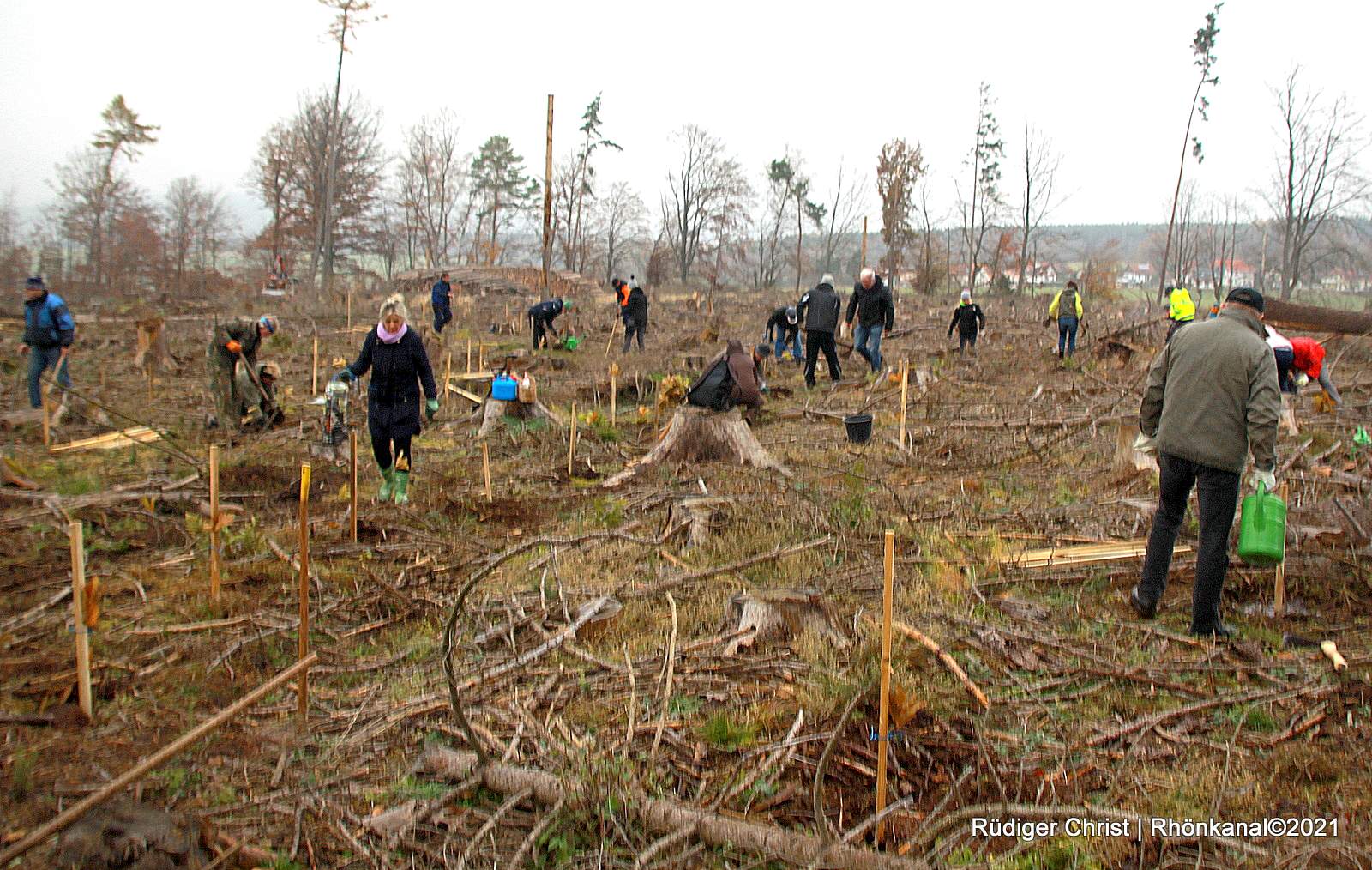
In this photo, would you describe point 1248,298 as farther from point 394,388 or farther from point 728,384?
point 394,388

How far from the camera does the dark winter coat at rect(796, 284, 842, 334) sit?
12.1 m

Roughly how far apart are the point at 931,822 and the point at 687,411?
5.57 meters

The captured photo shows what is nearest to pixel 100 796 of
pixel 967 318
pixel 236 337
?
pixel 236 337

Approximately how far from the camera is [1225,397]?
4160 mm

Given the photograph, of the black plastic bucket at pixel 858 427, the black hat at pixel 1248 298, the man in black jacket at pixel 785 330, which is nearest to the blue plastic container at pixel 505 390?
the black plastic bucket at pixel 858 427

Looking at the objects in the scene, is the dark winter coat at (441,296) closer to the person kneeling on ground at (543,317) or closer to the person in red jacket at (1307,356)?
the person kneeling on ground at (543,317)

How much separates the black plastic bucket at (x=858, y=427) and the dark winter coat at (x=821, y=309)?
339 centimetres

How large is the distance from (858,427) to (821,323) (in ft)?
11.6

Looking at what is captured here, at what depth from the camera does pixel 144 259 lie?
34.3 meters

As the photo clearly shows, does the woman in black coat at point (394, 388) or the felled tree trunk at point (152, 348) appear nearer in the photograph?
the woman in black coat at point (394, 388)

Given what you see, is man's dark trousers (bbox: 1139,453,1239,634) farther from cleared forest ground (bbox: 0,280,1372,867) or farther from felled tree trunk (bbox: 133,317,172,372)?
felled tree trunk (bbox: 133,317,172,372)

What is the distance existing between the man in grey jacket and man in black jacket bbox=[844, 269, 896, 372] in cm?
790

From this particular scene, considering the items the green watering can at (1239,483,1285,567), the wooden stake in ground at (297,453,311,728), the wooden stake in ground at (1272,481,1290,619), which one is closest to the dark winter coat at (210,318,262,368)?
the wooden stake in ground at (297,453,311,728)

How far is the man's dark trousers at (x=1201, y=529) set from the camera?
422 cm
